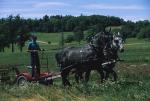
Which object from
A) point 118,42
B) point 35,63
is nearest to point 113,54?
point 118,42

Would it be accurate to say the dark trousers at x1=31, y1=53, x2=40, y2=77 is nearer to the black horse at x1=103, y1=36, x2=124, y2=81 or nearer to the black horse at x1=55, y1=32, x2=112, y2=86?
the black horse at x1=55, y1=32, x2=112, y2=86

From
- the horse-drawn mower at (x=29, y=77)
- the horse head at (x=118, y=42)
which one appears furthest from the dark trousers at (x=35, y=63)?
the horse head at (x=118, y=42)

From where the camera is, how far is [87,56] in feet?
59.7

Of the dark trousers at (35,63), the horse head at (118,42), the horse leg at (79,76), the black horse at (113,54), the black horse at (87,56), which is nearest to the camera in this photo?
the black horse at (87,56)

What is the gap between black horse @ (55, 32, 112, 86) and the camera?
715 inches

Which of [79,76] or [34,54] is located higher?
[34,54]

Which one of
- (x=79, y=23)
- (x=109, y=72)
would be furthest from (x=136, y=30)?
(x=109, y=72)

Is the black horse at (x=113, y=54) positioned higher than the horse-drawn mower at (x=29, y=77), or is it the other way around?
the black horse at (x=113, y=54)

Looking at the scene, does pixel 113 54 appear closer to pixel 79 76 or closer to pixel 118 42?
pixel 118 42

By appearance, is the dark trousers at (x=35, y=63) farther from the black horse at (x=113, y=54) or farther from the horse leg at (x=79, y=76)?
the black horse at (x=113, y=54)

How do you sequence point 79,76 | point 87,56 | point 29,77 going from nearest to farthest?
1. point 87,56
2. point 29,77
3. point 79,76

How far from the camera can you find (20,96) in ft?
41.4

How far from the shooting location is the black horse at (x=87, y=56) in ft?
59.6

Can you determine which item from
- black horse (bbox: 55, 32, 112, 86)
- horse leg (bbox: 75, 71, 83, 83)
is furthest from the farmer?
horse leg (bbox: 75, 71, 83, 83)
